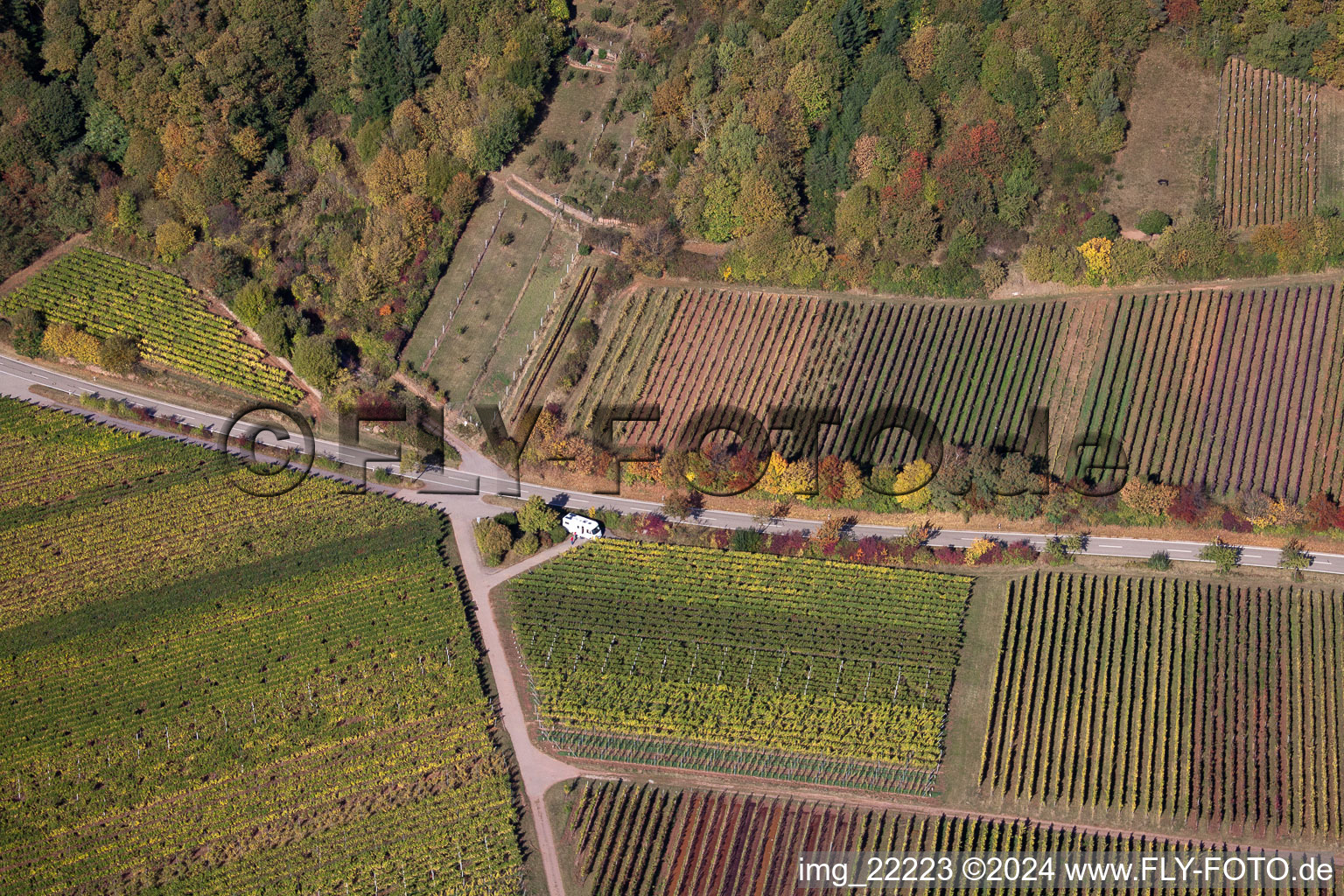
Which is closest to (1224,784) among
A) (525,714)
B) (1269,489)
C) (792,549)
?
(1269,489)

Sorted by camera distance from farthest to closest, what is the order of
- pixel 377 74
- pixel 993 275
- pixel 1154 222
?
pixel 377 74
pixel 993 275
pixel 1154 222

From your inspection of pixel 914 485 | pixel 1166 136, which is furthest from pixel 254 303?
pixel 1166 136

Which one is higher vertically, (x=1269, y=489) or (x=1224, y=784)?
(x=1269, y=489)

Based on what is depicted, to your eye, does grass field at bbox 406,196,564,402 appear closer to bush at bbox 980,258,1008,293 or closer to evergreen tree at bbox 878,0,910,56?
evergreen tree at bbox 878,0,910,56

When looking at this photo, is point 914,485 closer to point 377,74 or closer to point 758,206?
point 758,206

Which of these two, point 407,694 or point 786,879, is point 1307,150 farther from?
point 407,694

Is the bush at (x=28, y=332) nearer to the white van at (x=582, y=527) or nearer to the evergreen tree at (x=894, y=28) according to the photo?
the white van at (x=582, y=527)

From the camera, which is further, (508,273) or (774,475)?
(508,273)
